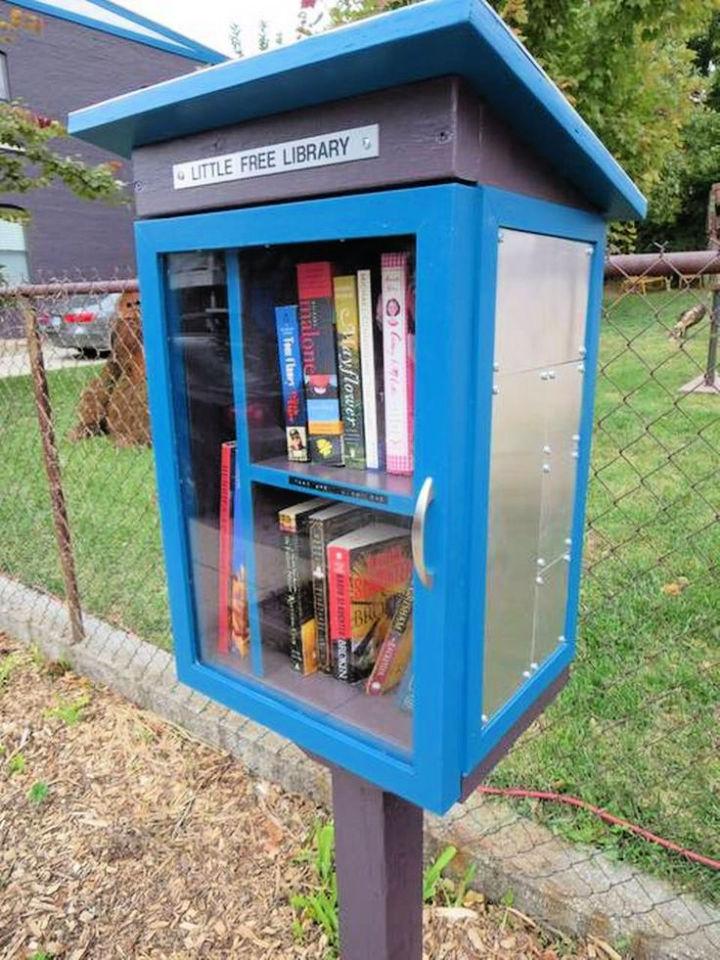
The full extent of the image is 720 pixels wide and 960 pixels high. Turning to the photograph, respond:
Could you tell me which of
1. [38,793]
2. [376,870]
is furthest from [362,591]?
[38,793]

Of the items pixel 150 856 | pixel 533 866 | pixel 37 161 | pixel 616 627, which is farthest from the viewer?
pixel 37 161

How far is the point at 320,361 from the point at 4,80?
17.9 m

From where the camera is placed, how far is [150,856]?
2.05 m

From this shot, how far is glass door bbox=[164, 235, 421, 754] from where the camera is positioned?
3.63 feet

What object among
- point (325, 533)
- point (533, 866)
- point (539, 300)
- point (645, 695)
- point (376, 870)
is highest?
point (539, 300)

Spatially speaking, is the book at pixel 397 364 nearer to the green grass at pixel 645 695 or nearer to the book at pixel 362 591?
the book at pixel 362 591

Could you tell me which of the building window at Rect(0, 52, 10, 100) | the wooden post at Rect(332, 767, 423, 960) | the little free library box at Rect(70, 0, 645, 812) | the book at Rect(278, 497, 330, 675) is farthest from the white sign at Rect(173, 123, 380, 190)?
the building window at Rect(0, 52, 10, 100)

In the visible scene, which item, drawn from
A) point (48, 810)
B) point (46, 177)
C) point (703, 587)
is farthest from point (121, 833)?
point (46, 177)

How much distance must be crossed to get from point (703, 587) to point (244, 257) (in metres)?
2.39

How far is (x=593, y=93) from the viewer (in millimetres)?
5840

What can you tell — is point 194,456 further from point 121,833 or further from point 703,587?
point 703,587

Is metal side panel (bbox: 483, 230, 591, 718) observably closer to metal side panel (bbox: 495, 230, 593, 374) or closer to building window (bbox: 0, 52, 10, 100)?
metal side panel (bbox: 495, 230, 593, 374)

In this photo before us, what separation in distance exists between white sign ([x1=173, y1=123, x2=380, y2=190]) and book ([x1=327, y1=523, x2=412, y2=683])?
0.57 metres

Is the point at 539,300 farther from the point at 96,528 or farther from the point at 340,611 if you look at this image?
the point at 96,528
